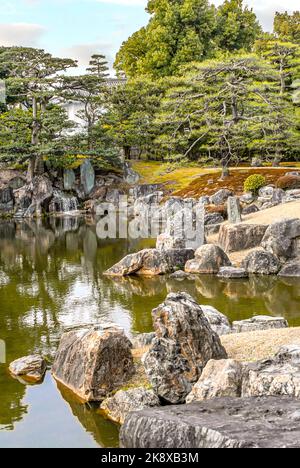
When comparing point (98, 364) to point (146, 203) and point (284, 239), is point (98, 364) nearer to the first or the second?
point (284, 239)

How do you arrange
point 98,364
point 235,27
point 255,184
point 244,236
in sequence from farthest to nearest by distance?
point 235,27 → point 255,184 → point 244,236 → point 98,364

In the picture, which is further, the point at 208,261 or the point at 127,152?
the point at 127,152

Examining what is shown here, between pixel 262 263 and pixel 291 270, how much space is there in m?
1.04

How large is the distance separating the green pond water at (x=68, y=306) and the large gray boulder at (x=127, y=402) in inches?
7.8

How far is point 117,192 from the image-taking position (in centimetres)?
5012

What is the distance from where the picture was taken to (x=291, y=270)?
20.8 m

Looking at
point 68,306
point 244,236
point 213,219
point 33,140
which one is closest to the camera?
point 68,306

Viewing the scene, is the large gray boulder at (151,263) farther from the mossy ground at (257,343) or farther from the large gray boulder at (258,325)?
the mossy ground at (257,343)

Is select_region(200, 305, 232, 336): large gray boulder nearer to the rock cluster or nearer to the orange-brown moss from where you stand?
the rock cluster

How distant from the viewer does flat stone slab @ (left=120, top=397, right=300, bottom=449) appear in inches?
246

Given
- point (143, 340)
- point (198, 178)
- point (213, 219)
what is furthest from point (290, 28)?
point (143, 340)

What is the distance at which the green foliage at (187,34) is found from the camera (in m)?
60.8
